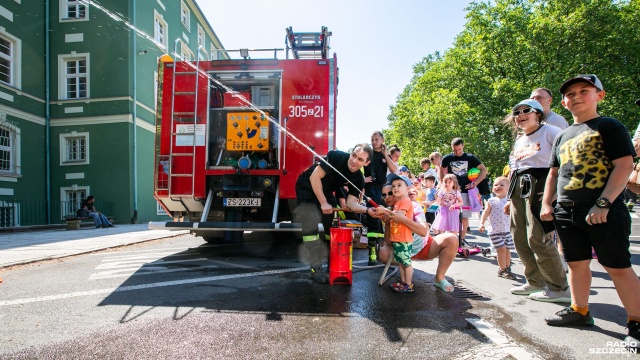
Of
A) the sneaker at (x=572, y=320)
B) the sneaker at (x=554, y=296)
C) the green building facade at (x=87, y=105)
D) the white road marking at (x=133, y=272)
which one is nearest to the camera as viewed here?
the sneaker at (x=572, y=320)

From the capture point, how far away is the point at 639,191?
2869 millimetres

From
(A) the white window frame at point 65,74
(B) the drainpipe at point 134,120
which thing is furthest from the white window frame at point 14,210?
(A) the white window frame at point 65,74

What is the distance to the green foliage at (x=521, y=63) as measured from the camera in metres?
19.1

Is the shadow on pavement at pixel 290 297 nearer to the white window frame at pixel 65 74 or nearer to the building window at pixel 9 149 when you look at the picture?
the building window at pixel 9 149

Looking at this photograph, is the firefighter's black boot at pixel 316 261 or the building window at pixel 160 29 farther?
the building window at pixel 160 29

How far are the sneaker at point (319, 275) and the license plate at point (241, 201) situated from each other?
6.45ft

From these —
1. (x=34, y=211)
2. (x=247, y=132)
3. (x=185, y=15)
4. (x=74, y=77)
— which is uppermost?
(x=185, y=15)

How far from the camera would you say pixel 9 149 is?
13320mm

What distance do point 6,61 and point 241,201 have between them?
13485 millimetres

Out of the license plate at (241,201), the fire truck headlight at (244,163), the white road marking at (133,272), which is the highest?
the fire truck headlight at (244,163)

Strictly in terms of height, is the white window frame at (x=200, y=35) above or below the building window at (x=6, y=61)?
above

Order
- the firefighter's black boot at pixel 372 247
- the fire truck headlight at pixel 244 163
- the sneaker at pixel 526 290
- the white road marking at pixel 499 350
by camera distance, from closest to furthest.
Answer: the white road marking at pixel 499 350 → the sneaker at pixel 526 290 → the firefighter's black boot at pixel 372 247 → the fire truck headlight at pixel 244 163

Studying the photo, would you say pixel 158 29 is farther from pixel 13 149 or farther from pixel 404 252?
pixel 404 252

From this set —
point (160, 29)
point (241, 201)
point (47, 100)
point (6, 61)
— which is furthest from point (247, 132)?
point (160, 29)
